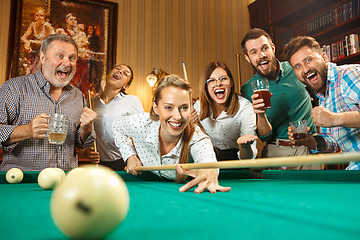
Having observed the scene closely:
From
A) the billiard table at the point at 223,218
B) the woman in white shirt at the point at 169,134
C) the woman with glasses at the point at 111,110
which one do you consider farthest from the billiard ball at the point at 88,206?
the woman with glasses at the point at 111,110

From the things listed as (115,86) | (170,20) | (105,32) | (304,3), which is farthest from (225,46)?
(115,86)

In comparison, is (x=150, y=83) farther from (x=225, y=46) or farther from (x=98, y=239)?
(x=98, y=239)

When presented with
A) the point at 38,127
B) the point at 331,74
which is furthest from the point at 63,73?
the point at 331,74

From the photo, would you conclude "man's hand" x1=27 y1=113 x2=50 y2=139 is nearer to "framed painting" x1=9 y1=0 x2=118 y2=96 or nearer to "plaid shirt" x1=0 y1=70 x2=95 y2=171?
"plaid shirt" x1=0 y1=70 x2=95 y2=171

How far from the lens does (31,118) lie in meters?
2.39

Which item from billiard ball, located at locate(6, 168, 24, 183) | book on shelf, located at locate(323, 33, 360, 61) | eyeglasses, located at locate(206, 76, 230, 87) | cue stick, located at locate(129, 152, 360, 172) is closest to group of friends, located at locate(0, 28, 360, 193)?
eyeglasses, located at locate(206, 76, 230, 87)

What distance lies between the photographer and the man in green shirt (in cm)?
272

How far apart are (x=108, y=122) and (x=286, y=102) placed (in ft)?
6.19

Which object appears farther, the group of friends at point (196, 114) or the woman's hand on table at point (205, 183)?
the group of friends at point (196, 114)

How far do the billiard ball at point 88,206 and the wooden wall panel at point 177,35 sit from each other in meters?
4.08

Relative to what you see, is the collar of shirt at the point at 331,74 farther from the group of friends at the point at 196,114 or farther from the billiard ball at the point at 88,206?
the billiard ball at the point at 88,206

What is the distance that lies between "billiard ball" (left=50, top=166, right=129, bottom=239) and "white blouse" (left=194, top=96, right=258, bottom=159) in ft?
6.66

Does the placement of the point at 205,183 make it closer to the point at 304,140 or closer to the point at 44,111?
the point at 304,140

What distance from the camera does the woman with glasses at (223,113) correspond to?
101 inches
